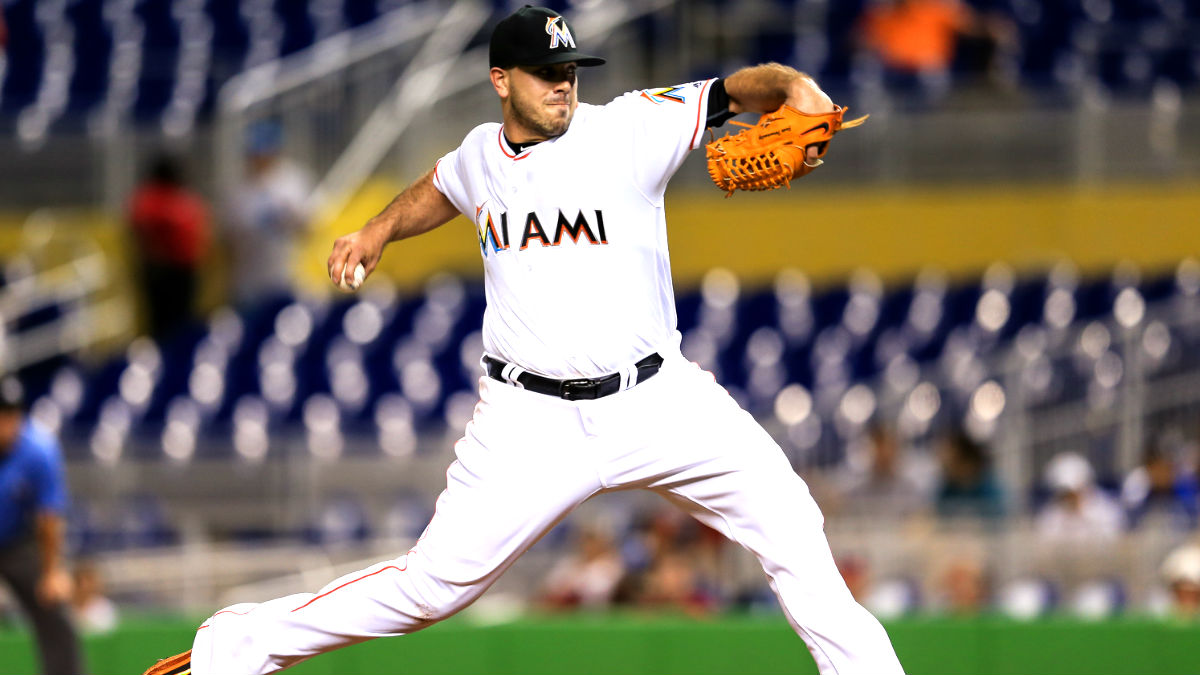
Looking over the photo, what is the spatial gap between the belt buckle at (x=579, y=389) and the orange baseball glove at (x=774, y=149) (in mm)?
618

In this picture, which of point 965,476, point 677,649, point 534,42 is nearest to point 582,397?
point 534,42

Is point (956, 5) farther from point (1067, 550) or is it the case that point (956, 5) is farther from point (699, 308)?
point (1067, 550)

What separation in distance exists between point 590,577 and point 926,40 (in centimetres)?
673

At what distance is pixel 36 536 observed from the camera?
729cm

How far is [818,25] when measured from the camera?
14.9 metres

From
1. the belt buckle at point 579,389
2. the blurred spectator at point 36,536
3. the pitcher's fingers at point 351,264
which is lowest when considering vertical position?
the blurred spectator at point 36,536

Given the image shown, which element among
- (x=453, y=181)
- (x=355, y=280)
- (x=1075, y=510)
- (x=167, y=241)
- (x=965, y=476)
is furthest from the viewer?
(x=167, y=241)

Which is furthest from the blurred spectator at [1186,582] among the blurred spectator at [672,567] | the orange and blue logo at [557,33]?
the orange and blue logo at [557,33]

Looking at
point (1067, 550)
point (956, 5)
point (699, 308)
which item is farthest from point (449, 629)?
point (956, 5)

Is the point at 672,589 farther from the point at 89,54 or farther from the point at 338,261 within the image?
the point at 89,54

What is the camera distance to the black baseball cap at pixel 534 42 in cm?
446

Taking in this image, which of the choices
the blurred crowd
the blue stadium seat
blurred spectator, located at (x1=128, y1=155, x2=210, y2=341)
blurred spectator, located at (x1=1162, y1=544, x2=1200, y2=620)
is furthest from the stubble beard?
the blue stadium seat

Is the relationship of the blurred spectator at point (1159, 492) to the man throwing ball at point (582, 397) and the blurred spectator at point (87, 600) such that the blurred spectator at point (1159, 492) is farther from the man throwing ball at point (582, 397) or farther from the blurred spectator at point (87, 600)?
Result: the blurred spectator at point (87, 600)

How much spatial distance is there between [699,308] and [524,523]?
786 cm
